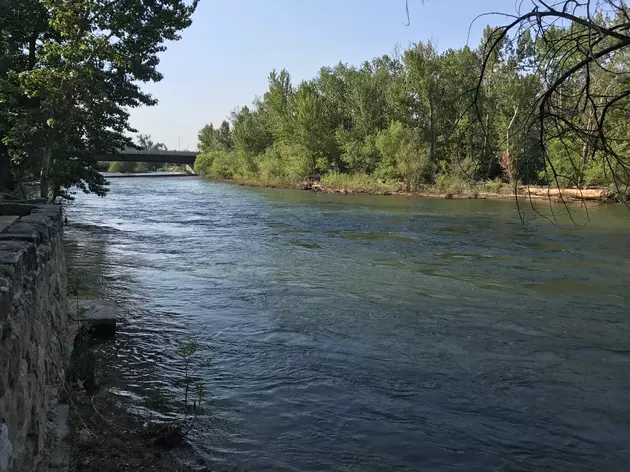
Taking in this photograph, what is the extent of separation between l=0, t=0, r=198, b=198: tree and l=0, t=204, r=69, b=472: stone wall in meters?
12.7

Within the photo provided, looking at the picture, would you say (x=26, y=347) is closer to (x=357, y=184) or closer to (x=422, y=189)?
(x=422, y=189)

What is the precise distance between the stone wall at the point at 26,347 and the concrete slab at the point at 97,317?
8.19 ft

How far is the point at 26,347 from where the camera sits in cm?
370

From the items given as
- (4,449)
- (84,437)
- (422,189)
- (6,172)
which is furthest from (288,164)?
(4,449)

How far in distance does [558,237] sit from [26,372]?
67.8ft

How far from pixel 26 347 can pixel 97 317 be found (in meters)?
5.05

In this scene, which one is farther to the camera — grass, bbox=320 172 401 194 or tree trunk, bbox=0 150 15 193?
grass, bbox=320 172 401 194

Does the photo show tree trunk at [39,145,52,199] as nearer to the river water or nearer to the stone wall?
the river water

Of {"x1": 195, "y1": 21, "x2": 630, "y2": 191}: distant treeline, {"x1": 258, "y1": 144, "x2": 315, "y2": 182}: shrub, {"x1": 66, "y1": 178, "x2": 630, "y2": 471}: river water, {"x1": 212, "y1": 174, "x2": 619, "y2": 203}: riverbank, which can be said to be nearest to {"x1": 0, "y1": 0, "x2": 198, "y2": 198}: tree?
{"x1": 66, "y1": 178, "x2": 630, "y2": 471}: river water

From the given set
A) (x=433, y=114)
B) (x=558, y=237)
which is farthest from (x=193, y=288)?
(x=433, y=114)

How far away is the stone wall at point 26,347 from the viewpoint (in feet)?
9.93

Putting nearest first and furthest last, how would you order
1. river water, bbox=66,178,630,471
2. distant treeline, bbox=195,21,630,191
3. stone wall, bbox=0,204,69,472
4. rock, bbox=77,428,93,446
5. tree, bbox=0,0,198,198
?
stone wall, bbox=0,204,69,472
rock, bbox=77,428,93,446
river water, bbox=66,178,630,471
tree, bbox=0,0,198,198
distant treeline, bbox=195,21,630,191

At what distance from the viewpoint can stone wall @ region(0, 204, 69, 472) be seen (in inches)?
119

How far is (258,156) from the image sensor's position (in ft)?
260
